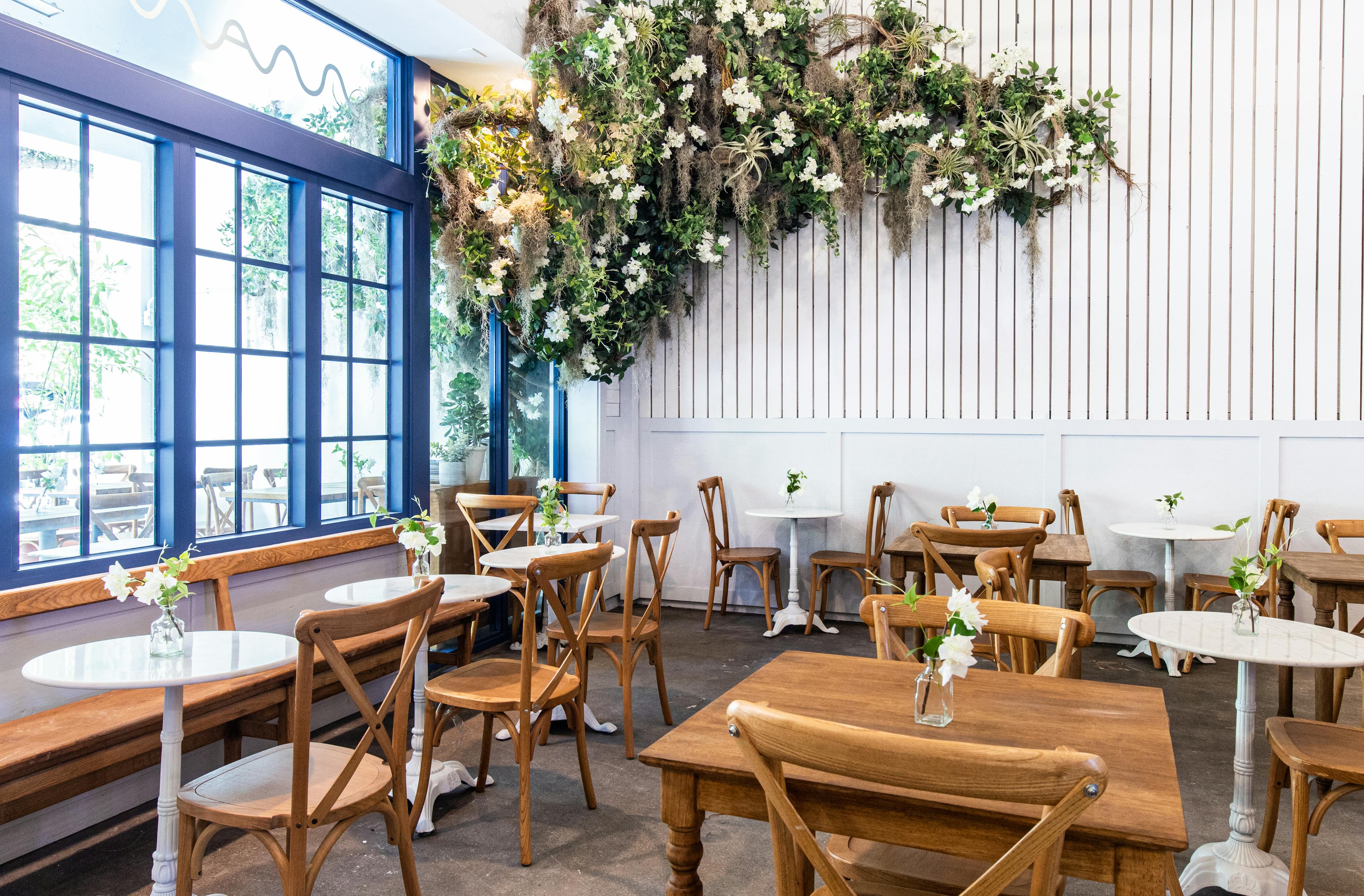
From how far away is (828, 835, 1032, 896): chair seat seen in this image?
1.66 metres

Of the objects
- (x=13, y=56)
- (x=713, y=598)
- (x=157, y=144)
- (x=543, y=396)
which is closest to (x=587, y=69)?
(x=543, y=396)

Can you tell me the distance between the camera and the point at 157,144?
341 cm

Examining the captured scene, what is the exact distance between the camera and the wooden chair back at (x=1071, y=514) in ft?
18.1

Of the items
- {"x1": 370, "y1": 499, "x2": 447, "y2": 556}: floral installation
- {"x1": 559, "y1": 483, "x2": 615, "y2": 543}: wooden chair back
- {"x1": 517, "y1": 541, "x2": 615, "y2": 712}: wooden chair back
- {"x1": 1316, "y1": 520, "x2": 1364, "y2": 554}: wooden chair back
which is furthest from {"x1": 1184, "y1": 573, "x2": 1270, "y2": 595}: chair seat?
{"x1": 370, "y1": 499, "x2": 447, "y2": 556}: floral installation

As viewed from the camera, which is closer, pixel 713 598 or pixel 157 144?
pixel 157 144

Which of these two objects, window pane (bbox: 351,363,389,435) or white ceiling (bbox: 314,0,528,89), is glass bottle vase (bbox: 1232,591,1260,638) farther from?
white ceiling (bbox: 314,0,528,89)

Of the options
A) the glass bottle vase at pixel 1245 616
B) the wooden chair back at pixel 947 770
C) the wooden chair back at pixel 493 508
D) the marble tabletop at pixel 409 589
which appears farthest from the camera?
the wooden chair back at pixel 493 508

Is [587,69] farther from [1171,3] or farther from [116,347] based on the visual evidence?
[1171,3]

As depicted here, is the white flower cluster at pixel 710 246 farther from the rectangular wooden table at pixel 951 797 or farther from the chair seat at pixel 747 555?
the rectangular wooden table at pixel 951 797

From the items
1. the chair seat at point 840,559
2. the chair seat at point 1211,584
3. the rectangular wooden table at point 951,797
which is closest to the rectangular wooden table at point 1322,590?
the chair seat at point 1211,584

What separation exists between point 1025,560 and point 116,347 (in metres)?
3.81

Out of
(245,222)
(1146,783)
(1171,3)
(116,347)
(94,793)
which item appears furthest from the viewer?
(1171,3)

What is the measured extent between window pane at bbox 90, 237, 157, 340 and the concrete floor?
1774 mm

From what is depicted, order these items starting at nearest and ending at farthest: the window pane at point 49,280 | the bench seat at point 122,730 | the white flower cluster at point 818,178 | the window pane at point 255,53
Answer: the bench seat at point 122,730, the window pane at point 49,280, the window pane at point 255,53, the white flower cluster at point 818,178
